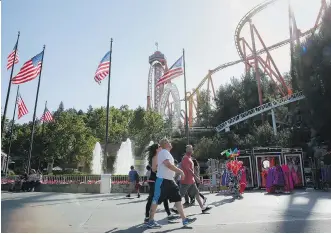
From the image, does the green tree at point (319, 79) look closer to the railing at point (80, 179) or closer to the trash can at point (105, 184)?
the railing at point (80, 179)

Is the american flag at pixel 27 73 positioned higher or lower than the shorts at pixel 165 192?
higher

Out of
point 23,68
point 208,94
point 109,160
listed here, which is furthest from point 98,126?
point 23,68

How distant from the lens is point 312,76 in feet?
79.0

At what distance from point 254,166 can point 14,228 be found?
43.1 feet

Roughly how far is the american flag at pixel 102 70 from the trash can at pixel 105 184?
613 cm

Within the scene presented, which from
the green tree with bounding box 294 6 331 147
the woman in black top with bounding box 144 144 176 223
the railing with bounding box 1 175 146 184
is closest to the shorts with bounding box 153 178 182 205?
the woman in black top with bounding box 144 144 176 223

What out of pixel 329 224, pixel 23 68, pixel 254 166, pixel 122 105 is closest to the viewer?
pixel 329 224

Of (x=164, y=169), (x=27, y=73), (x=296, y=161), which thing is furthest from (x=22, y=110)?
(x=164, y=169)

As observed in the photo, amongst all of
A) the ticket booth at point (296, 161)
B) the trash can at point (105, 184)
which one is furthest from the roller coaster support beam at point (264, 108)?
the trash can at point (105, 184)

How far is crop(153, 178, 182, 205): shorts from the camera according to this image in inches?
215

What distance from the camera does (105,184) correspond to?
1566 cm

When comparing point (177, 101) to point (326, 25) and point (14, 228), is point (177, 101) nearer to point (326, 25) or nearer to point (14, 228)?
point (326, 25)

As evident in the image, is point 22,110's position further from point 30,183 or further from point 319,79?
point 319,79

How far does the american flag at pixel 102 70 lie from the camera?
1897 centimetres
